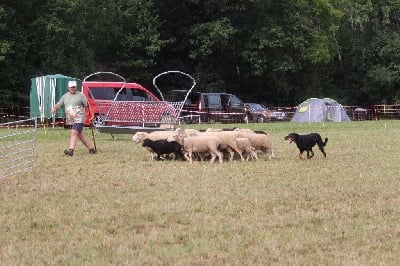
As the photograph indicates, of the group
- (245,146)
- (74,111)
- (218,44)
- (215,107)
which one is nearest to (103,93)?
(215,107)

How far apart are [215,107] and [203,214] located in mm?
28346

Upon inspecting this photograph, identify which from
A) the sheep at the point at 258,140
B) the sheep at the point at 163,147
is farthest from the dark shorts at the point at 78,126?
the sheep at the point at 258,140

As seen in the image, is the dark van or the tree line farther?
the tree line

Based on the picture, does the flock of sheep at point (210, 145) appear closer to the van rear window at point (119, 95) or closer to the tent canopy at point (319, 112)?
the van rear window at point (119, 95)

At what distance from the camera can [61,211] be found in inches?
285

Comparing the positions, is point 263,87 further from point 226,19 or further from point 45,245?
point 45,245

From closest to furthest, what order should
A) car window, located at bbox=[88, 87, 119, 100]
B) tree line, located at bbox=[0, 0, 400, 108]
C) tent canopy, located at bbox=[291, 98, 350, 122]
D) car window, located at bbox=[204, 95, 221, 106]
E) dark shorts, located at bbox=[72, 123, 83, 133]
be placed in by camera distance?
1. dark shorts, located at bbox=[72, 123, 83, 133]
2. car window, located at bbox=[88, 87, 119, 100]
3. car window, located at bbox=[204, 95, 221, 106]
4. tree line, located at bbox=[0, 0, 400, 108]
5. tent canopy, located at bbox=[291, 98, 350, 122]

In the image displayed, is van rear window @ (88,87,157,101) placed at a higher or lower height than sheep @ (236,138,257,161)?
higher

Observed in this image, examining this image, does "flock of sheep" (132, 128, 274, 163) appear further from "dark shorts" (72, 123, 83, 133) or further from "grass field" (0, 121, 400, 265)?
"dark shorts" (72, 123, 83, 133)

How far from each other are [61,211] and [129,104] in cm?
1077

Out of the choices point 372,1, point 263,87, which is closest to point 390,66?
point 372,1

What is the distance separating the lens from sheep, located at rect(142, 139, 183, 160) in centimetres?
1259

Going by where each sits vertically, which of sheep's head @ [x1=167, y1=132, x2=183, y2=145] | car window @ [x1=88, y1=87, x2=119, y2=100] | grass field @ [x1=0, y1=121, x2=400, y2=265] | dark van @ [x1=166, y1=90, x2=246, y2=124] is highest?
car window @ [x1=88, y1=87, x2=119, y2=100]

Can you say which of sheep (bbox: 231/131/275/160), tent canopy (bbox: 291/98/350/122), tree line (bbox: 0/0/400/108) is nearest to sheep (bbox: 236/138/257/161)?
sheep (bbox: 231/131/275/160)
